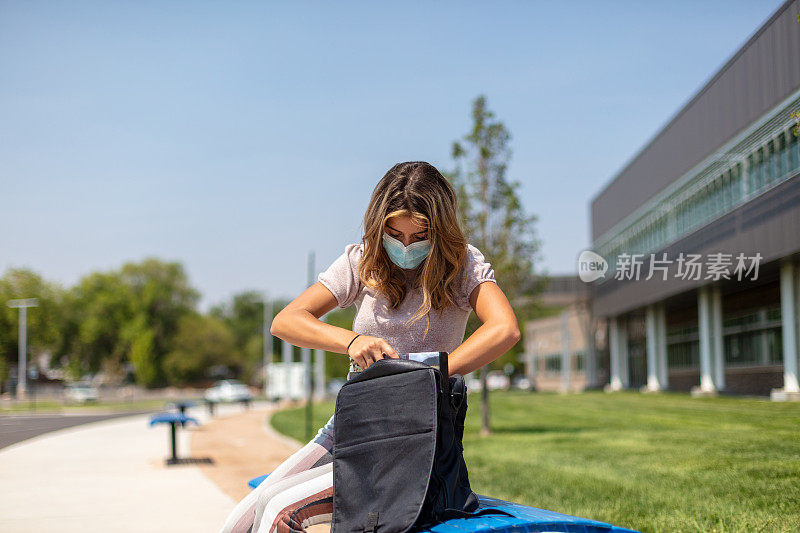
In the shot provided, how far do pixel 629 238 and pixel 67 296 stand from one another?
63106mm

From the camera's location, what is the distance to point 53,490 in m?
8.81

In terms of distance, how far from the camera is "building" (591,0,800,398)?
1382 cm

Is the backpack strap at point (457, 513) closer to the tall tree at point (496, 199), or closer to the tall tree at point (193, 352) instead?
the tall tree at point (496, 199)

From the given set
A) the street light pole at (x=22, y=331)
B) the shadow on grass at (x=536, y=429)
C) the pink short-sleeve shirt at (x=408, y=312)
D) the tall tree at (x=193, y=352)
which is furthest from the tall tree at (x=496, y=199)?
the tall tree at (x=193, y=352)

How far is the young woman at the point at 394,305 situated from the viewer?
2506 millimetres

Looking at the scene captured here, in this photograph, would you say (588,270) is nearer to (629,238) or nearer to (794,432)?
(629,238)

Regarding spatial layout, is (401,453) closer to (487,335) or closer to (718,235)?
(487,335)

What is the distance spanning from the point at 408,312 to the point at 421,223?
318mm

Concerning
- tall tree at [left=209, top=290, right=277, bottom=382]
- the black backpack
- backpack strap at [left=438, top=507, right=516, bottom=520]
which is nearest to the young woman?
the black backpack

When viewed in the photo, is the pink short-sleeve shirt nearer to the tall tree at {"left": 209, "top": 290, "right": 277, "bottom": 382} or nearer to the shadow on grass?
the shadow on grass

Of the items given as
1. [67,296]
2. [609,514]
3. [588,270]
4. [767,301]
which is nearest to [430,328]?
[609,514]

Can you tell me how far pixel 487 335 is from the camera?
2490mm

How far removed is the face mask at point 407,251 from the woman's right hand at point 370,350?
309 mm

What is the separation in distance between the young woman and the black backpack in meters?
0.13
